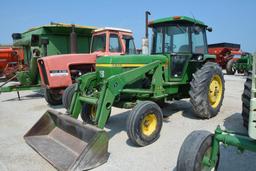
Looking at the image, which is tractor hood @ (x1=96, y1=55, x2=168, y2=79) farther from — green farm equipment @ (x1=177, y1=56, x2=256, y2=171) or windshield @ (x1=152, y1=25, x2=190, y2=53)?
green farm equipment @ (x1=177, y1=56, x2=256, y2=171)

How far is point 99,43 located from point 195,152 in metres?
5.75

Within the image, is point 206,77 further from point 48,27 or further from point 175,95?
point 48,27

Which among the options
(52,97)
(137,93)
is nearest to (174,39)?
(137,93)

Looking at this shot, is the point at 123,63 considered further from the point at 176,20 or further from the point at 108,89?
the point at 176,20

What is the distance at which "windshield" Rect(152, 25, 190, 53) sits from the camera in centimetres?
553

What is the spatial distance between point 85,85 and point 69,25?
19.3ft

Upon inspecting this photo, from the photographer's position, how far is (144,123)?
408 centimetres

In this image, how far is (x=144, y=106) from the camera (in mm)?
4023

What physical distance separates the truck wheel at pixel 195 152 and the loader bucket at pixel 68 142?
1.21 meters

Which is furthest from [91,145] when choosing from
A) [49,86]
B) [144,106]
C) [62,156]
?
[49,86]

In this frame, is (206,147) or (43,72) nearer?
(206,147)

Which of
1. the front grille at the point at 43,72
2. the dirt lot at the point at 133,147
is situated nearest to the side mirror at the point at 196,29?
the dirt lot at the point at 133,147

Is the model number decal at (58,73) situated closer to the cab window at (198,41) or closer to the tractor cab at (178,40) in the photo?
the tractor cab at (178,40)

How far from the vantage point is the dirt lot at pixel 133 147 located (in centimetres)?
340
